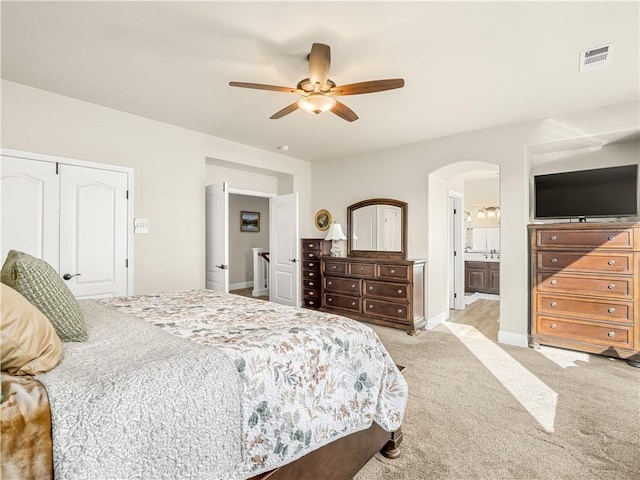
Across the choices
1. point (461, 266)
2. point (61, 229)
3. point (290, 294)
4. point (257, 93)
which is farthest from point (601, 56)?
point (61, 229)

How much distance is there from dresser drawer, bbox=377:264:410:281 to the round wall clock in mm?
1441

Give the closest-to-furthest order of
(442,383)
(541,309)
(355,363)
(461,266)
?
(355,363)
(442,383)
(541,309)
(461,266)

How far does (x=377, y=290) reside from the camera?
443 centimetres

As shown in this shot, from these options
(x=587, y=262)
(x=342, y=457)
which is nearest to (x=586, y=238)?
(x=587, y=262)

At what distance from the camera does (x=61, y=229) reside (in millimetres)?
3025

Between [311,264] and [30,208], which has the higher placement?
[30,208]

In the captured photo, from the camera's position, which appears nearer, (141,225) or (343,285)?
(141,225)

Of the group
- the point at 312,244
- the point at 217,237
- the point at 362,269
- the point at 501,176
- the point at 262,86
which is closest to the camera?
the point at 262,86

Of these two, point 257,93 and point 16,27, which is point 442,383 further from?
point 16,27

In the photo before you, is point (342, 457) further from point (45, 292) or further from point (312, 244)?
point (312, 244)

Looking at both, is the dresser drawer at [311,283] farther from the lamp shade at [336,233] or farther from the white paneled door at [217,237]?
the white paneled door at [217,237]

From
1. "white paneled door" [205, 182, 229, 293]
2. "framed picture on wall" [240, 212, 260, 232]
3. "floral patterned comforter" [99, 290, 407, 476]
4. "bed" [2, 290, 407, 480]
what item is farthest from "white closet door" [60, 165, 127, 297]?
"framed picture on wall" [240, 212, 260, 232]

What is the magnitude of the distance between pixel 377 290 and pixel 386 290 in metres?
0.14

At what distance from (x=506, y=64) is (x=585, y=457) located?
8.61ft
